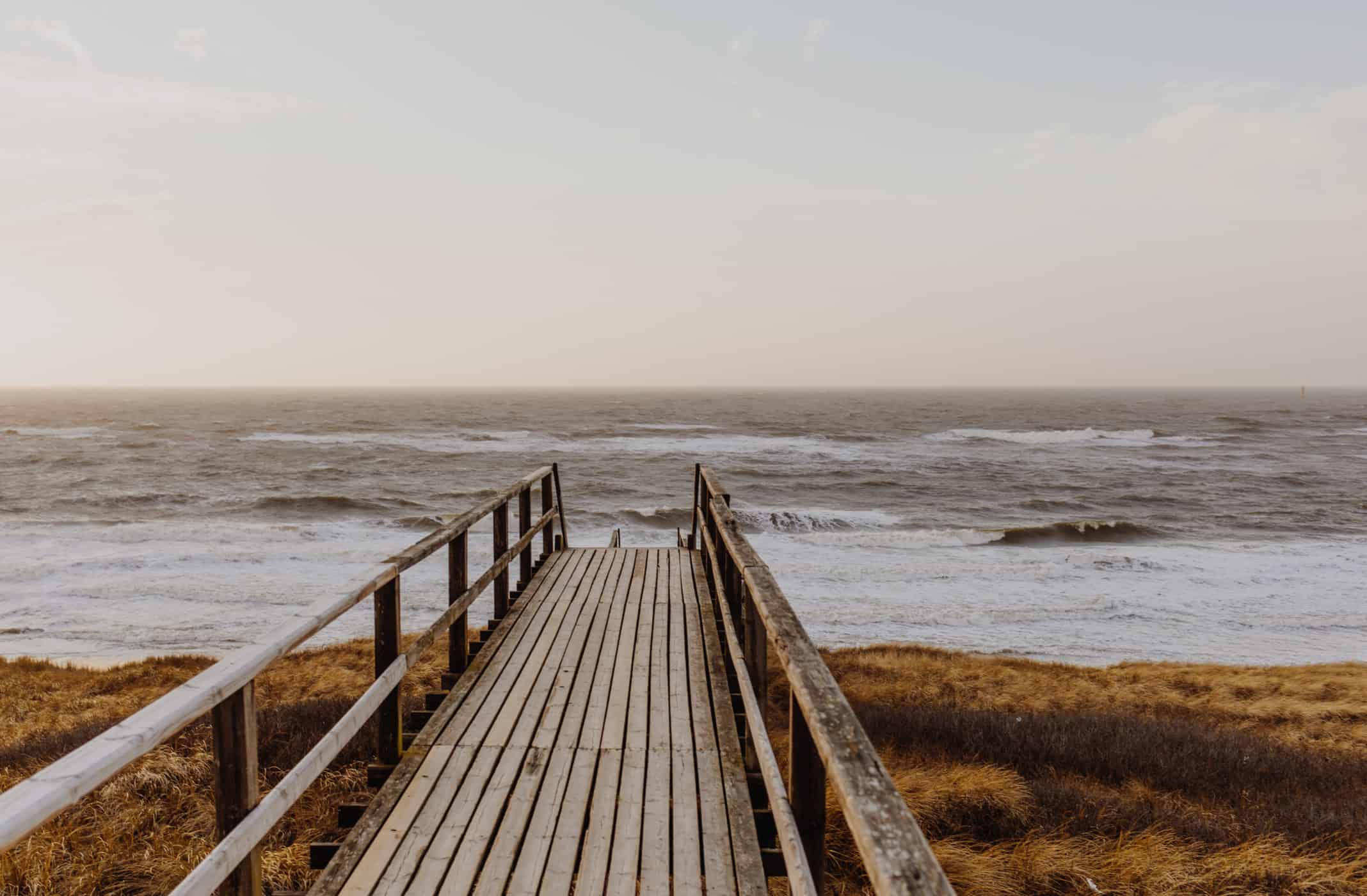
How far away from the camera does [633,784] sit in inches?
133

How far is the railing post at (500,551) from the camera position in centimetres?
588

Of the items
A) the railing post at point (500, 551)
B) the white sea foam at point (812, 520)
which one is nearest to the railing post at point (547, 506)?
the railing post at point (500, 551)

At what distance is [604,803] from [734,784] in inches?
23.3

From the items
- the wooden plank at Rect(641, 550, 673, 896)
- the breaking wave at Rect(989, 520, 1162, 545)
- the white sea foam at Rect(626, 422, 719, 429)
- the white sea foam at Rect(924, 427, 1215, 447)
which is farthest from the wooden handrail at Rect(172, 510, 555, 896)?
the white sea foam at Rect(626, 422, 719, 429)

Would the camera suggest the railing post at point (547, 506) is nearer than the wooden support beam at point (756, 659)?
No

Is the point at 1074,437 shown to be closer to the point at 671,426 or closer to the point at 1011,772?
the point at 671,426

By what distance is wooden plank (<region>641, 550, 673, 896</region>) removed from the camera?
2.74 metres

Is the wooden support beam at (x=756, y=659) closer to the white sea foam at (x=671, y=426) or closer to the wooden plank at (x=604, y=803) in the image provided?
the wooden plank at (x=604, y=803)

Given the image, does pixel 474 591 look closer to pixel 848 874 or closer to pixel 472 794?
pixel 472 794

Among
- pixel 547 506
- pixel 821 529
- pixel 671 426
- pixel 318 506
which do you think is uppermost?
pixel 547 506

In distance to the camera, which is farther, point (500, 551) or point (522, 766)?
point (500, 551)

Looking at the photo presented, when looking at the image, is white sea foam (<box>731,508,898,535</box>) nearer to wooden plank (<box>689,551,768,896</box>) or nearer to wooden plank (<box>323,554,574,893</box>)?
wooden plank (<box>689,551,768,896</box>)

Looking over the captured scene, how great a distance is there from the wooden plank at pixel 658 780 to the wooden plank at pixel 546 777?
1.24 feet

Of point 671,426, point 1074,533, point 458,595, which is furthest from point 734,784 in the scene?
point 671,426
